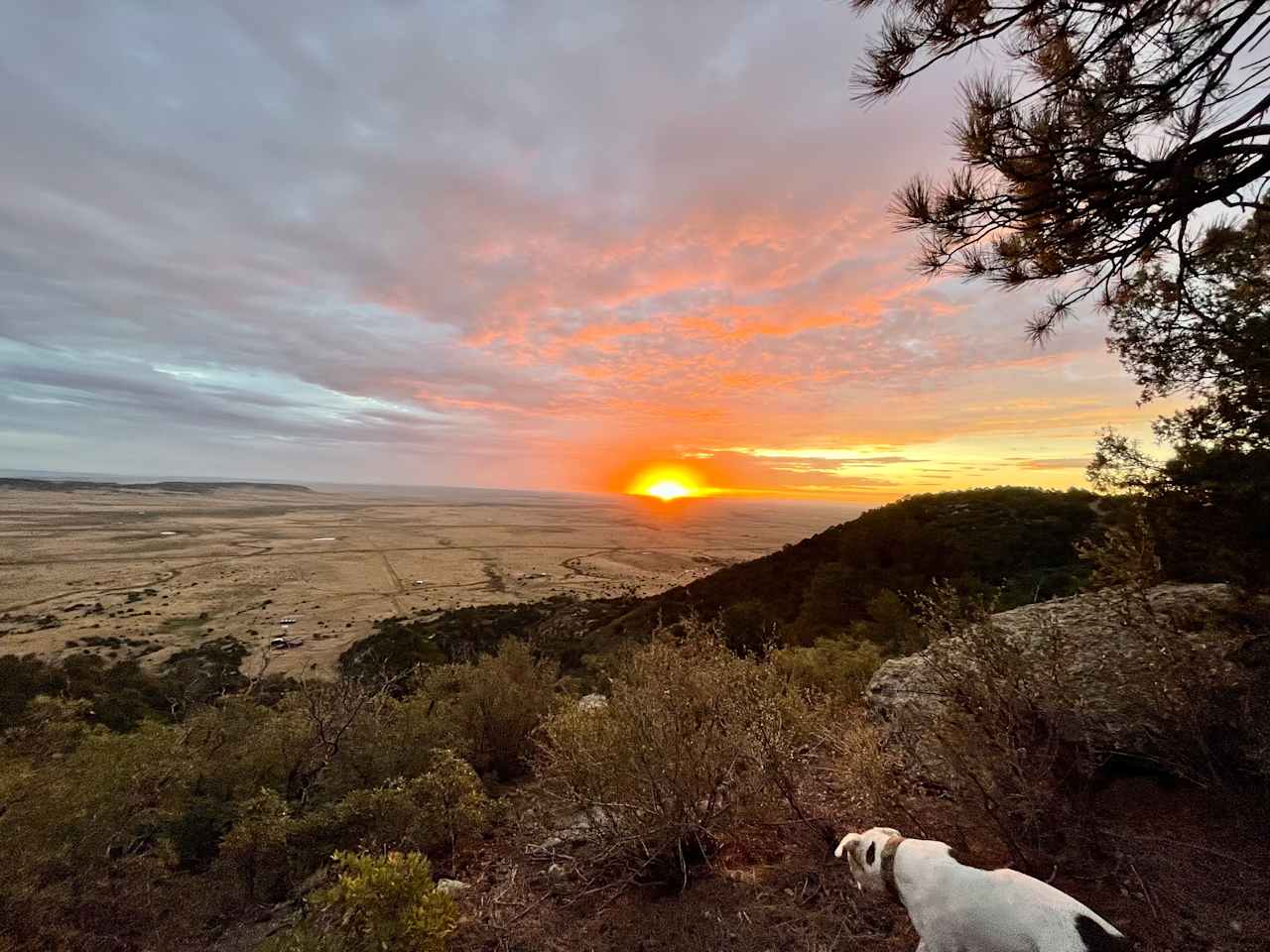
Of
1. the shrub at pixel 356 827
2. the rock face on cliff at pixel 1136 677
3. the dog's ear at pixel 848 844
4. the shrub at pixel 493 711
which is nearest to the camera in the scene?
the dog's ear at pixel 848 844

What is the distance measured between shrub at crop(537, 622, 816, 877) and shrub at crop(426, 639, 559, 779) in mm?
4951

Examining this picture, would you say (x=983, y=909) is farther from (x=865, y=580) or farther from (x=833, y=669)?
(x=865, y=580)

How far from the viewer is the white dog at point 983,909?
7.85 feet

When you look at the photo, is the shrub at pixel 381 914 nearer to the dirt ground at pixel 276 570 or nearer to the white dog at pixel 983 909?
the white dog at pixel 983 909

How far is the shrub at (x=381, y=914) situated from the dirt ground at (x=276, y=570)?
3068 cm

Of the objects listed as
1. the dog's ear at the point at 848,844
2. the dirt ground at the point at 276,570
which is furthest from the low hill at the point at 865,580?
the dirt ground at the point at 276,570

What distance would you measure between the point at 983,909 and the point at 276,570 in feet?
250

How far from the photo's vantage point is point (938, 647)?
4.69 meters

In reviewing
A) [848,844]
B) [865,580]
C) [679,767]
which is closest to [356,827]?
[679,767]

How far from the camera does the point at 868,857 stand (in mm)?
3318

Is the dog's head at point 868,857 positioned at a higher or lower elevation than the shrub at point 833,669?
higher

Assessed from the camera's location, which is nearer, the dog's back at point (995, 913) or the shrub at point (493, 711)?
the dog's back at point (995, 913)

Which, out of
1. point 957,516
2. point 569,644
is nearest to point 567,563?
point 569,644

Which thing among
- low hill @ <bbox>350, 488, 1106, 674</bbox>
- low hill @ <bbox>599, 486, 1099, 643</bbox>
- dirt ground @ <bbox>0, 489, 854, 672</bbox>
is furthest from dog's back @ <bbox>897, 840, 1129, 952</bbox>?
dirt ground @ <bbox>0, 489, 854, 672</bbox>
